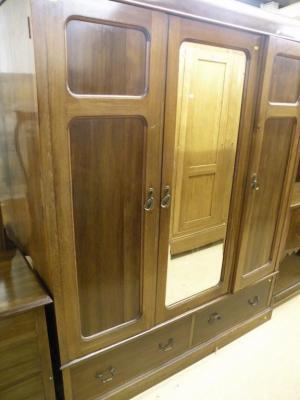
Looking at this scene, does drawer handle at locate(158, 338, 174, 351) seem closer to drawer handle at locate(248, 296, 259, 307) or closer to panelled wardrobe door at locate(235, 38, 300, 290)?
panelled wardrobe door at locate(235, 38, 300, 290)

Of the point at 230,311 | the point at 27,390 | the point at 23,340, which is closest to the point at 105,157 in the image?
the point at 23,340

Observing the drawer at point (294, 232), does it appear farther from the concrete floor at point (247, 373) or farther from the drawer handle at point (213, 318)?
the drawer handle at point (213, 318)

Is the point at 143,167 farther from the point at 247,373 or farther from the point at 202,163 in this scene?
the point at 247,373

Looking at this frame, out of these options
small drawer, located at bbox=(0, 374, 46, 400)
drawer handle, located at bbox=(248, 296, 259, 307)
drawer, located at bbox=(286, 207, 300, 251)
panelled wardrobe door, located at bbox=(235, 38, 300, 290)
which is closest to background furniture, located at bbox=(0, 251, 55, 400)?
small drawer, located at bbox=(0, 374, 46, 400)

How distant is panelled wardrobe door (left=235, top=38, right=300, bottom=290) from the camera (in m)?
1.35

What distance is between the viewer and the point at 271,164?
5.01 ft

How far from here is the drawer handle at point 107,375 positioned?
50.6 inches

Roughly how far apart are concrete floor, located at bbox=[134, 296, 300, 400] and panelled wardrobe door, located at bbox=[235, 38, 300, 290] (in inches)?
16.9

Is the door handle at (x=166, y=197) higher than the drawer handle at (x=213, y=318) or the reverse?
higher

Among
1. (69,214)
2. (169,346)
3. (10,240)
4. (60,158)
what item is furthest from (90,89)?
(169,346)

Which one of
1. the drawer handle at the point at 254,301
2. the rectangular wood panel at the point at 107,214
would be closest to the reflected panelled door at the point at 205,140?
the rectangular wood panel at the point at 107,214

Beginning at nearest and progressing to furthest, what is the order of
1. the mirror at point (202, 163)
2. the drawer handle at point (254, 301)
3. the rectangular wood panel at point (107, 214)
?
1. the rectangular wood panel at point (107, 214)
2. the mirror at point (202, 163)
3. the drawer handle at point (254, 301)

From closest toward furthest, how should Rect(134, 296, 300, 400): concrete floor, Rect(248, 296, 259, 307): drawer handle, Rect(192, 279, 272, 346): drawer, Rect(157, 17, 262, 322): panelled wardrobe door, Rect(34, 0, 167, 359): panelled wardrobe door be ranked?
Rect(34, 0, 167, 359): panelled wardrobe door → Rect(157, 17, 262, 322): panelled wardrobe door → Rect(134, 296, 300, 400): concrete floor → Rect(192, 279, 272, 346): drawer → Rect(248, 296, 259, 307): drawer handle

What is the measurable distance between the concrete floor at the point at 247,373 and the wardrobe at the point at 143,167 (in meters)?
0.08
